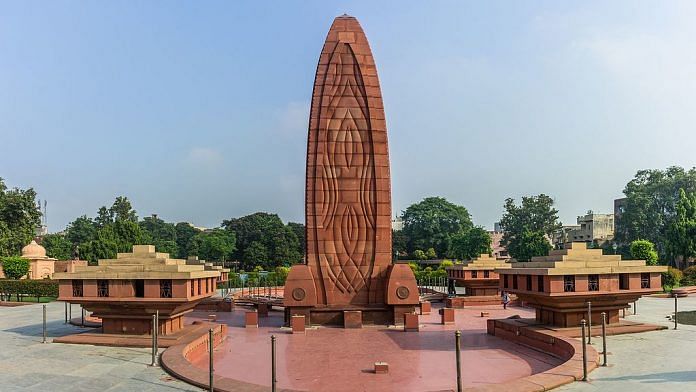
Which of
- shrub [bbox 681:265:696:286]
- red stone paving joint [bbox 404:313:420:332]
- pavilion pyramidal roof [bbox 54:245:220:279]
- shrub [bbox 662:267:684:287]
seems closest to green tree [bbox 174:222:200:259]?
shrub [bbox 681:265:696:286]

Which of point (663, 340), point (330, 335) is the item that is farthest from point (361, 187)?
point (663, 340)

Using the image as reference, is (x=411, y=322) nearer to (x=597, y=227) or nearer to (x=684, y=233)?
(x=684, y=233)

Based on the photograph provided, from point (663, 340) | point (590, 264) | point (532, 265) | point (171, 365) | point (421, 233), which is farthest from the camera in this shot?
point (421, 233)

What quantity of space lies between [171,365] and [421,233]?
58.5 meters

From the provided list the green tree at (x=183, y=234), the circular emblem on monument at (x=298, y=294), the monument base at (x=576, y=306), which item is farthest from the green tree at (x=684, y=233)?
the green tree at (x=183, y=234)

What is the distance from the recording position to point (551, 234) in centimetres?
5728

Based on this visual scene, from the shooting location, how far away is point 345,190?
1884 cm

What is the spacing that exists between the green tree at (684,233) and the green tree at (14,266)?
1688 inches

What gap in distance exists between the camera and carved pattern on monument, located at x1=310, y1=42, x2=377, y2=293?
18609 mm

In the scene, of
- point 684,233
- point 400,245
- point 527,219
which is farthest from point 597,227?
point 684,233

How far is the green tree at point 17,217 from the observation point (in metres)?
42.0

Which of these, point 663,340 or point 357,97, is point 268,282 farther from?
point 663,340

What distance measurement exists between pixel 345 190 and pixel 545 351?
8.65 m

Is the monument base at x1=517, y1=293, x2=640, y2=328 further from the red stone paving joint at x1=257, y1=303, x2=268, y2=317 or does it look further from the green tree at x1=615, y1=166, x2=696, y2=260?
the green tree at x1=615, y1=166, x2=696, y2=260
